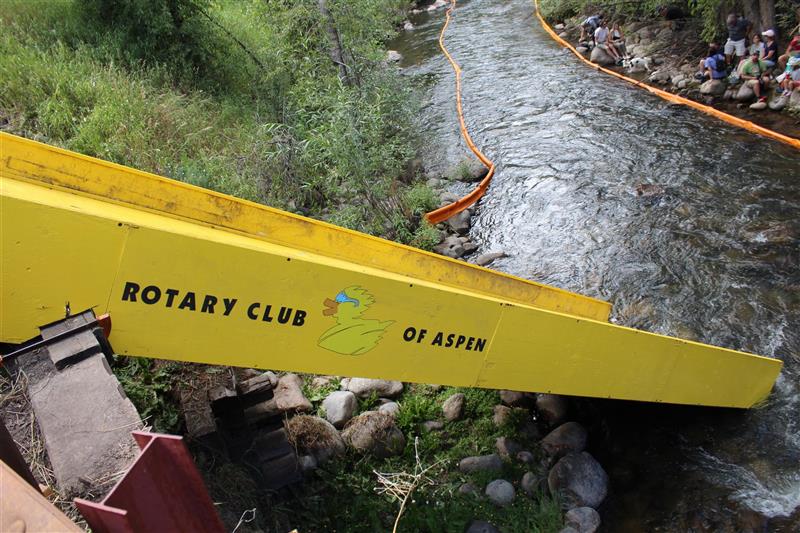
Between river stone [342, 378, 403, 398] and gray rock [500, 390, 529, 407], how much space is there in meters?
0.93

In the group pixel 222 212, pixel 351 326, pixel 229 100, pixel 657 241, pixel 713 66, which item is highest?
pixel 222 212

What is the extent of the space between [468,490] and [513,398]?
1135 mm

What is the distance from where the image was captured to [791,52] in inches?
404

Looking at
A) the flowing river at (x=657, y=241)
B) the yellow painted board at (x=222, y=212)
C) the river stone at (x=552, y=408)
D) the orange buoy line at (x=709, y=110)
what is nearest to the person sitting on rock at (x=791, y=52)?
the orange buoy line at (x=709, y=110)

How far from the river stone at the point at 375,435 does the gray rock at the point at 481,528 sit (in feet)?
2.72

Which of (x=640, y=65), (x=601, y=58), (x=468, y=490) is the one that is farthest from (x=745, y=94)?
(x=468, y=490)

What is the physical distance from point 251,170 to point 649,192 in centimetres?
560

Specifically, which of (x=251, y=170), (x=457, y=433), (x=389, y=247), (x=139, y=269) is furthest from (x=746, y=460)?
(x=251, y=170)

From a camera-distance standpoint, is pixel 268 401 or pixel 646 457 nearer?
pixel 268 401

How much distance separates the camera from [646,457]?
15.9 ft

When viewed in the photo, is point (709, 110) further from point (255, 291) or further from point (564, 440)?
point (255, 291)

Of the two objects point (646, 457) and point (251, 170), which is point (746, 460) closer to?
point (646, 457)

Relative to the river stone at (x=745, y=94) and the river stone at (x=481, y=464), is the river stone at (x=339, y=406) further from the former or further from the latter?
the river stone at (x=745, y=94)

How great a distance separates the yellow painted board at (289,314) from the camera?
2215 mm
